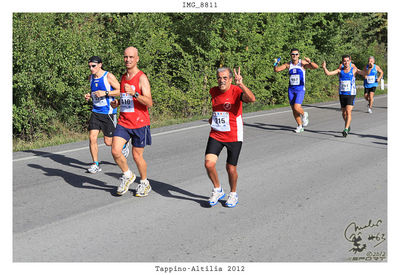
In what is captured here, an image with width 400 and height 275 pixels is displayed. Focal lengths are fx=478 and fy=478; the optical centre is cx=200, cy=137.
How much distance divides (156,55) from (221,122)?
9.15 meters

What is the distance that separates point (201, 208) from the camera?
618 centimetres

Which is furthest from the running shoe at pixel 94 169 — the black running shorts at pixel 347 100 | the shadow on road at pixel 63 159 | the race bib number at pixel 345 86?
the race bib number at pixel 345 86

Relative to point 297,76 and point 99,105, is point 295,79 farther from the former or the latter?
point 99,105

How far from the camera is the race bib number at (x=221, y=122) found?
6.09 m

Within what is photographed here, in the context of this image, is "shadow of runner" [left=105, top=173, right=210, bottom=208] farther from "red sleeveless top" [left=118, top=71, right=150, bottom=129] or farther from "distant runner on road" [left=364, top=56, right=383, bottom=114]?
"distant runner on road" [left=364, top=56, right=383, bottom=114]

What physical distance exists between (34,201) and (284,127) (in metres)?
7.90

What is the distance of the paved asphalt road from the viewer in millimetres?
4828

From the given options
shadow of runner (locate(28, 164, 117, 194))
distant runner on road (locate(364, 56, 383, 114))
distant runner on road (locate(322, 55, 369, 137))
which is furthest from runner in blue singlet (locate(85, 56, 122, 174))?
distant runner on road (locate(364, 56, 383, 114))

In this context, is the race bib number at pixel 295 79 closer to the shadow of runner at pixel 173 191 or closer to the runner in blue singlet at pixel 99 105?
the runner in blue singlet at pixel 99 105

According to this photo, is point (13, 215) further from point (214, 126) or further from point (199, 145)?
point (199, 145)

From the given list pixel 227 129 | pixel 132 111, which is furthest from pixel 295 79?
pixel 132 111

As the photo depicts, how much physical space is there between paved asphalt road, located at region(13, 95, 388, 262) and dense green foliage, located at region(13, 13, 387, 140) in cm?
284

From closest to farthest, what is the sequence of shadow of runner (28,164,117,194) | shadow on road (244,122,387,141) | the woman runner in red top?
the woman runner in red top → shadow of runner (28,164,117,194) → shadow on road (244,122,387,141)

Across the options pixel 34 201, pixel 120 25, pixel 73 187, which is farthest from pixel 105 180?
pixel 120 25
